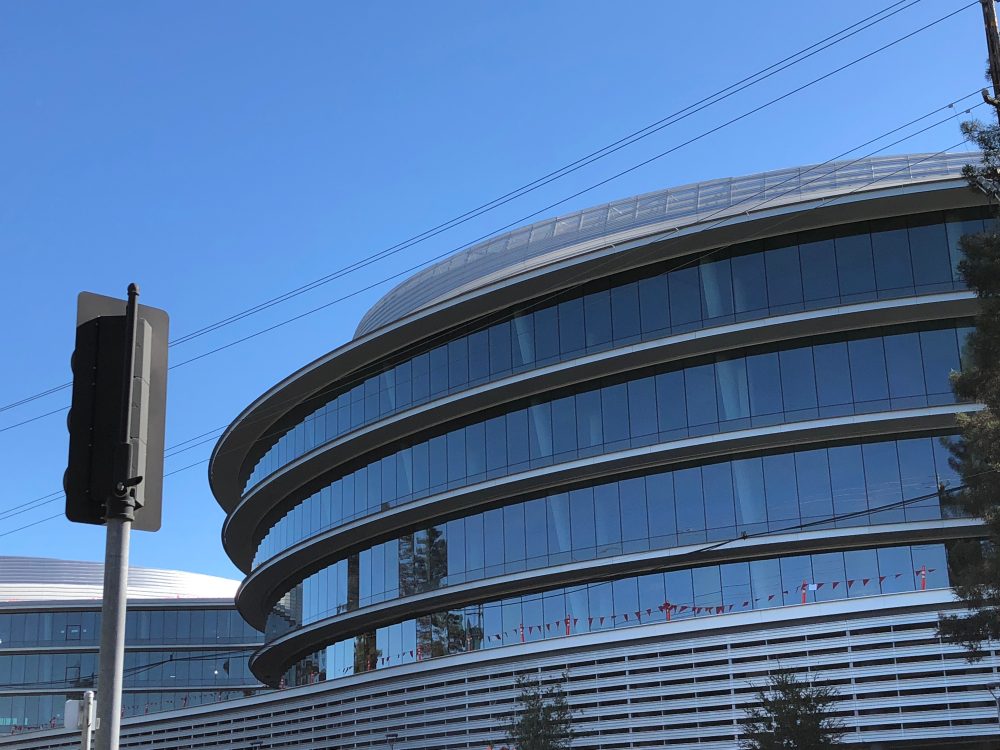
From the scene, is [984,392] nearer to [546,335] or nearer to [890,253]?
[890,253]

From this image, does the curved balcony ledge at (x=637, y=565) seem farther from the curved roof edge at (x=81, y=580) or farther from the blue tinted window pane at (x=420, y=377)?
the curved roof edge at (x=81, y=580)

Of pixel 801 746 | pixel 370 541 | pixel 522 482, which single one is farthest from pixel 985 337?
pixel 370 541

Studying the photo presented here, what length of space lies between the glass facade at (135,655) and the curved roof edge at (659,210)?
40.7m

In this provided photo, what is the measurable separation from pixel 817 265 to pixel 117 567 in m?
36.9

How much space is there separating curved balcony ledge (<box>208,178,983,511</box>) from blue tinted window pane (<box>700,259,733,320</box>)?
974 millimetres

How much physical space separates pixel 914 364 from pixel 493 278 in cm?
1536

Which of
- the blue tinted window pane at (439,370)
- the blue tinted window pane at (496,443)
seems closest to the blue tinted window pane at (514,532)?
the blue tinted window pane at (496,443)

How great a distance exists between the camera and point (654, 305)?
42.1 m

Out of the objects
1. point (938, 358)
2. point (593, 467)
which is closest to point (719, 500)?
point (593, 467)

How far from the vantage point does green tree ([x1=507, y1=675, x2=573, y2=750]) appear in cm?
3750

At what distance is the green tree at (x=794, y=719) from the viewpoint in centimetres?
3083

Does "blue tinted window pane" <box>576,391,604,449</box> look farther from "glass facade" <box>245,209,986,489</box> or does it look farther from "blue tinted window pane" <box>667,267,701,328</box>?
"blue tinted window pane" <box>667,267,701,328</box>

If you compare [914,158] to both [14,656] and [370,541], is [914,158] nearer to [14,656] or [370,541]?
[370,541]

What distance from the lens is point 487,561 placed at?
43.9m
